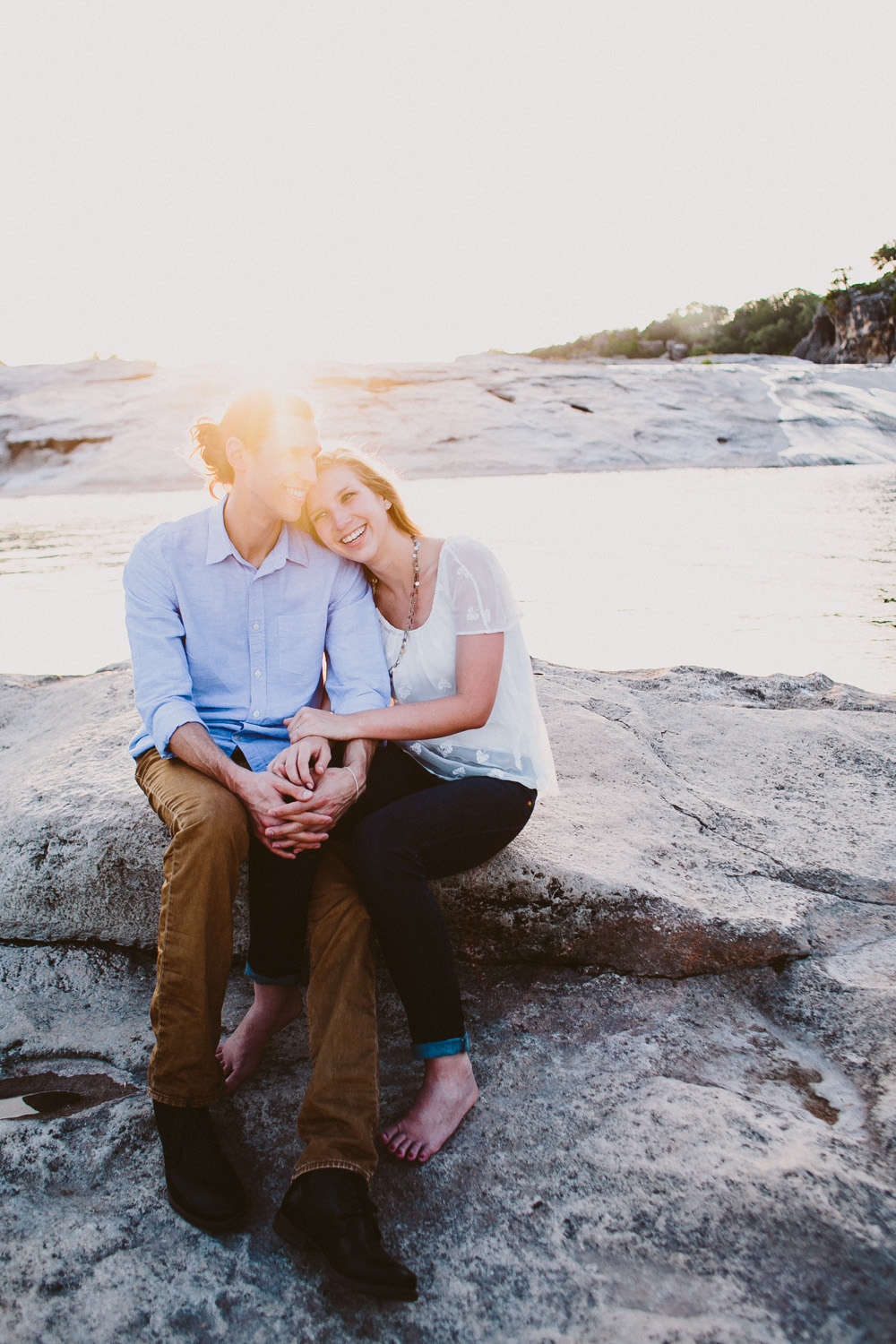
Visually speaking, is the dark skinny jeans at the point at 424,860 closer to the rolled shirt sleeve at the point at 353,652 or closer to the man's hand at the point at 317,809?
the man's hand at the point at 317,809

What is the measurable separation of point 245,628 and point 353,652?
0.94ft

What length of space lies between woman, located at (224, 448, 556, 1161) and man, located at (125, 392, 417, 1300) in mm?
71

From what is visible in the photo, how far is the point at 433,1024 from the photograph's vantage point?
5.73 ft

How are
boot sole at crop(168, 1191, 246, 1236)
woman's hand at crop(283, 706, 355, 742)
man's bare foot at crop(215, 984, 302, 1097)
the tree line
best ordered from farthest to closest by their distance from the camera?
the tree line
woman's hand at crop(283, 706, 355, 742)
man's bare foot at crop(215, 984, 302, 1097)
boot sole at crop(168, 1191, 246, 1236)

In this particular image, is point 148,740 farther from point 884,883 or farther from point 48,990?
point 884,883

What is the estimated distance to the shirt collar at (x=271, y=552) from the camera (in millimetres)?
2182

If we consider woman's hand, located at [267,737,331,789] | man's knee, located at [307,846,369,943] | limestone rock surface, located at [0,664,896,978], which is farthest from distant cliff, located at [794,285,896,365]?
man's knee, located at [307,846,369,943]

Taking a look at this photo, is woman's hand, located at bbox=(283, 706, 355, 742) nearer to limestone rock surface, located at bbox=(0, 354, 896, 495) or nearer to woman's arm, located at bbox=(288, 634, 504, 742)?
woman's arm, located at bbox=(288, 634, 504, 742)

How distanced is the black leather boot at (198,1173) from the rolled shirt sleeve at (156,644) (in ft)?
2.60

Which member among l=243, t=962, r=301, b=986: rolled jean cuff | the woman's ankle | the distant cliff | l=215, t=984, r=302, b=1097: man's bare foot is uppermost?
the distant cliff

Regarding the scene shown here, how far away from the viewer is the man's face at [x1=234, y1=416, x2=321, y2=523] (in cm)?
210

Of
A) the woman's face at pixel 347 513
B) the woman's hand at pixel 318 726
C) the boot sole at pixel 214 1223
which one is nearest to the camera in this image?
the boot sole at pixel 214 1223

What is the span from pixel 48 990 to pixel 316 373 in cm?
3604

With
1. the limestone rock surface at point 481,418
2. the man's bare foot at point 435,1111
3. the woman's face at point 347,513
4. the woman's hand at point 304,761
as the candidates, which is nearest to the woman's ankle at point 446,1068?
the man's bare foot at point 435,1111
